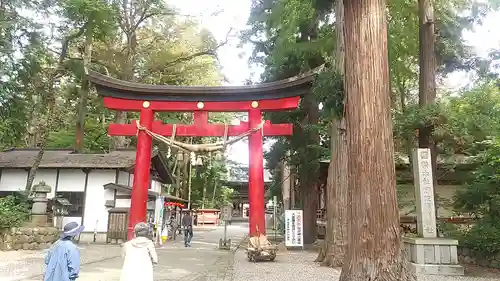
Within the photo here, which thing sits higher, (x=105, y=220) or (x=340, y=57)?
(x=340, y=57)

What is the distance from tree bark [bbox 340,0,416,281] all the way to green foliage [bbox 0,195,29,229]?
531 inches

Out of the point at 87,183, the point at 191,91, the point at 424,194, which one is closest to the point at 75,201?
the point at 87,183

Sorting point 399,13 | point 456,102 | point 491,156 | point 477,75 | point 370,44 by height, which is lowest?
point 491,156

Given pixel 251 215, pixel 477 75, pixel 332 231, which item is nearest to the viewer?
pixel 332 231

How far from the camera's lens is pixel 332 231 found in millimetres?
10656

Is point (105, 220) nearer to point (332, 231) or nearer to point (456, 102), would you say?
point (332, 231)

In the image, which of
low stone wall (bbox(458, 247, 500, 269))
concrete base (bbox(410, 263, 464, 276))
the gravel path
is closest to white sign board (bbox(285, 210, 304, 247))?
the gravel path

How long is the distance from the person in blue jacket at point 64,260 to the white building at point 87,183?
15.2 meters

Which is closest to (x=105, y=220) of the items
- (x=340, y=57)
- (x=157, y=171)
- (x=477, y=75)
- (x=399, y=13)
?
(x=157, y=171)

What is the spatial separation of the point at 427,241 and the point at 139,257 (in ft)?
25.4

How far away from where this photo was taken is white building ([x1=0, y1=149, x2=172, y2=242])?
19.2 metres

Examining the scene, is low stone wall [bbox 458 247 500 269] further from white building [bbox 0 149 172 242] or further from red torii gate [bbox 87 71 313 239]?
white building [bbox 0 149 172 242]

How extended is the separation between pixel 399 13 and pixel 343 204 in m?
7.58

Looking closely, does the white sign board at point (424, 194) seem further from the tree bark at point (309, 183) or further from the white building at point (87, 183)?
the white building at point (87, 183)
